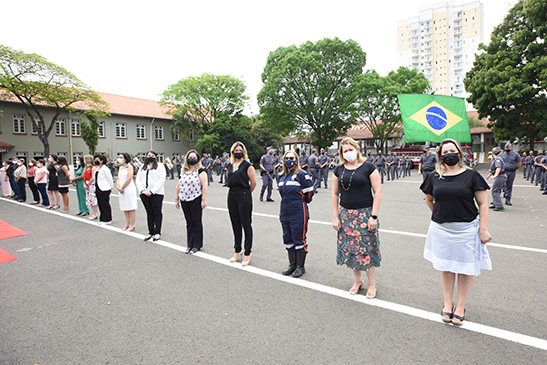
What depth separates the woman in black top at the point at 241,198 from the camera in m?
5.18

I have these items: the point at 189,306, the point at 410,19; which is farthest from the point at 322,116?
the point at 410,19

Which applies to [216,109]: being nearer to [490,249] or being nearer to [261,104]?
[261,104]

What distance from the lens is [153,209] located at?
22.7 ft

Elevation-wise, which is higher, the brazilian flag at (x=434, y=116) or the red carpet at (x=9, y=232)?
the brazilian flag at (x=434, y=116)

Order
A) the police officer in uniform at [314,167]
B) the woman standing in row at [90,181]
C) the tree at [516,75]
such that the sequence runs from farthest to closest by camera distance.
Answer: the tree at [516,75]
the police officer in uniform at [314,167]
the woman standing in row at [90,181]

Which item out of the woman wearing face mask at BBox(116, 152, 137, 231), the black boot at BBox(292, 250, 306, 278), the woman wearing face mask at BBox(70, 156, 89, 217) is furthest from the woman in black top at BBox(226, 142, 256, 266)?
the woman wearing face mask at BBox(70, 156, 89, 217)

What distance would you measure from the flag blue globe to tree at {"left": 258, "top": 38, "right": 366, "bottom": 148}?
27896 mm

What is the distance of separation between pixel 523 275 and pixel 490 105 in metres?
31.4

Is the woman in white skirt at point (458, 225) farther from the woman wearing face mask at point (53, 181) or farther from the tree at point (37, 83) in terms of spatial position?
the tree at point (37, 83)

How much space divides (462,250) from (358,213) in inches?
41.8

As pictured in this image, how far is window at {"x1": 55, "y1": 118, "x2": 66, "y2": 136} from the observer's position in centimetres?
3599

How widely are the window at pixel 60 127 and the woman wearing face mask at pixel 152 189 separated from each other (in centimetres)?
3580

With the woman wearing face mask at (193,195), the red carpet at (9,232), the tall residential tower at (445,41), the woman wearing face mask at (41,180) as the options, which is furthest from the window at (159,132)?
the tall residential tower at (445,41)

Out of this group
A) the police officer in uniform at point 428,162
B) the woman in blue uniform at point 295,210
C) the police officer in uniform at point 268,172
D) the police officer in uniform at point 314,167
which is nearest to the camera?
the woman in blue uniform at point 295,210
